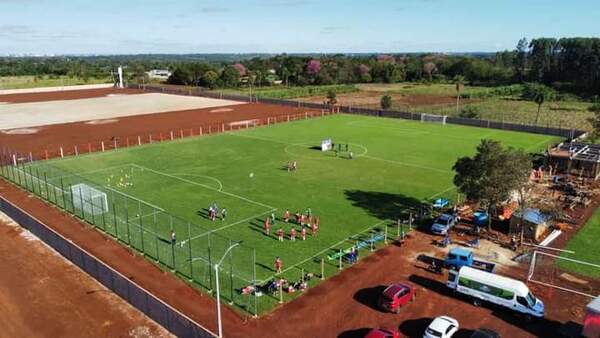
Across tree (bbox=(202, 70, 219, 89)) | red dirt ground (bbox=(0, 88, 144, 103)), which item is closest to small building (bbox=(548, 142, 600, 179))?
red dirt ground (bbox=(0, 88, 144, 103))

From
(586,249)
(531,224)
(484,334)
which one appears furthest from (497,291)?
(586,249)

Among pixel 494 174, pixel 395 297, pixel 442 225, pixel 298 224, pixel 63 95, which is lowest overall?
pixel 298 224

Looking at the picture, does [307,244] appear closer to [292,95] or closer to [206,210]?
[206,210]

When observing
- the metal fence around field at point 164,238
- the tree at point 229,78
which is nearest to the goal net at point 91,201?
the metal fence around field at point 164,238

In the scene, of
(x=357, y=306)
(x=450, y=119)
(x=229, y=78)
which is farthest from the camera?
(x=229, y=78)

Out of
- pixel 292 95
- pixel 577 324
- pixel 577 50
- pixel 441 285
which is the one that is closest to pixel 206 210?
pixel 441 285

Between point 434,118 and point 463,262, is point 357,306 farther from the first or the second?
point 434,118
